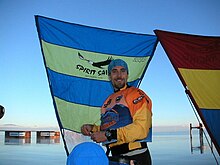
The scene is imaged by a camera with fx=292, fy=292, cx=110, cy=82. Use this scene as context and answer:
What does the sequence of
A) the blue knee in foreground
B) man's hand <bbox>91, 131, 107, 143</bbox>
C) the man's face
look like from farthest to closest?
the man's face < man's hand <bbox>91, 131, 107, 143</bbox> < the blue knee in foreground

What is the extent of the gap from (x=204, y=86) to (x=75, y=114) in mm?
1511

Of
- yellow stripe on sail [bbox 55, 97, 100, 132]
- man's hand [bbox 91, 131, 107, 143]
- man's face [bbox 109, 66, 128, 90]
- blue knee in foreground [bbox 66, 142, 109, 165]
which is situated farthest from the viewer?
yellow stripe on sail [bbox 55, 97, 100, 132]

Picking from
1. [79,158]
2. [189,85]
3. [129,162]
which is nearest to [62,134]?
[189,85]

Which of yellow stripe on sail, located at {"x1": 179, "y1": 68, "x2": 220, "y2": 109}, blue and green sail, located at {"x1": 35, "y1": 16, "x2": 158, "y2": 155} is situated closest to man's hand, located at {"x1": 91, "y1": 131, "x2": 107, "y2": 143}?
blue and green sail, located at {"x1": 35, "y1": 16, "x2": 158, "y2": 155}

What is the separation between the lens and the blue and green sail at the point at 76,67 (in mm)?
3293

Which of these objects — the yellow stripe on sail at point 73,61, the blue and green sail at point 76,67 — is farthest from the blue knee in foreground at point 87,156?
the yellow stripe on sail at point 73,61

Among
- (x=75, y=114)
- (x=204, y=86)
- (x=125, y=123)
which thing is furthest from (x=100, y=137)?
(x=204, y=86)

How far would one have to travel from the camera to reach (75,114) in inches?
130

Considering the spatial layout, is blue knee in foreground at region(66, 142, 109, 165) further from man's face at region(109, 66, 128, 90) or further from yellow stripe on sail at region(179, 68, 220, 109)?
yellow stripe on sail at region(179, 68, 220, 109)

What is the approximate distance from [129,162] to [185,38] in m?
2.54

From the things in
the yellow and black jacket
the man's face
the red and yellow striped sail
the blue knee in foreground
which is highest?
the red and yellow striped sail

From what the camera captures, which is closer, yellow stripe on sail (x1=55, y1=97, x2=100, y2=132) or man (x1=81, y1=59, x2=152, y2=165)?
man (x1=81, y1=59, x2=152, y2=165)

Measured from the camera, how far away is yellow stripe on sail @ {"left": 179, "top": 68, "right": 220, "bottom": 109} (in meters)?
3.32

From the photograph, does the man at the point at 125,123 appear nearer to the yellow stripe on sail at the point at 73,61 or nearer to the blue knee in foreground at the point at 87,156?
the blue knee in foreground at the point at 87,156
